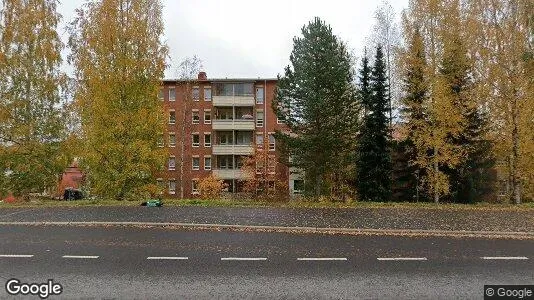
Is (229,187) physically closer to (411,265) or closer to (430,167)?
(430,167)

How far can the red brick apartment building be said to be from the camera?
51406 mm

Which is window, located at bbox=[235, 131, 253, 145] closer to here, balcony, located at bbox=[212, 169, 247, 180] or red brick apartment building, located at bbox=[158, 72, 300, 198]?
red brick apartment building, located at bbox=[158, 72, 300, 198]

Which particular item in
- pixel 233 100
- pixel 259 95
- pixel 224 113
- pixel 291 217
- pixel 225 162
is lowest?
pixel 291 217

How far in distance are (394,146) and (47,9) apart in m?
26.5

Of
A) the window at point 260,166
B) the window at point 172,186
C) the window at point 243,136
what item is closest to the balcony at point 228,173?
the window at point 243,136

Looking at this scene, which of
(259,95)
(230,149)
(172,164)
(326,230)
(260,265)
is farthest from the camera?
(259,95)

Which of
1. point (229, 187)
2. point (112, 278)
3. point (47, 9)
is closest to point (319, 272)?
point (112, 278)

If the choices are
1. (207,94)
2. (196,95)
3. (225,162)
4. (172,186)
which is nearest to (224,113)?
(207,94)

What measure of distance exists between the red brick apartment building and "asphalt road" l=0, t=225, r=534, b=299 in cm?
3967

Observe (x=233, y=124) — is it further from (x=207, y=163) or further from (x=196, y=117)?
(x=207, y=163)

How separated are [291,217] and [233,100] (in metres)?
38.2

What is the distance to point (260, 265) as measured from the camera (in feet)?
26.9

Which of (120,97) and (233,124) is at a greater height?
(233,124)

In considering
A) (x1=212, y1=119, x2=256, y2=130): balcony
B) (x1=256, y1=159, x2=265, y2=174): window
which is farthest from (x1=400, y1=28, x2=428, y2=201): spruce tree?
(x1=212, y1=119, x2=256, y2=130): balcony
